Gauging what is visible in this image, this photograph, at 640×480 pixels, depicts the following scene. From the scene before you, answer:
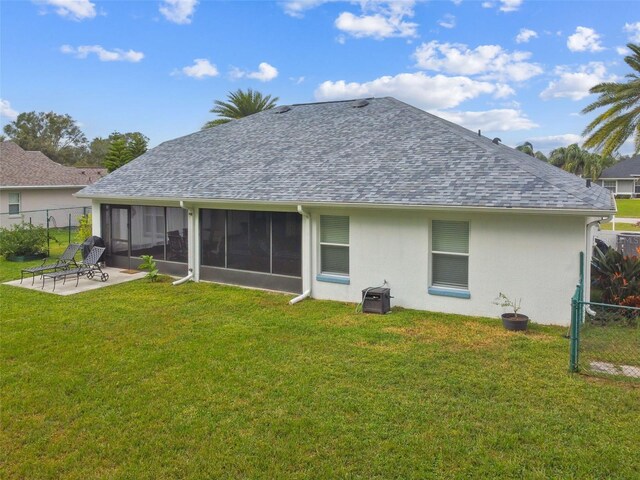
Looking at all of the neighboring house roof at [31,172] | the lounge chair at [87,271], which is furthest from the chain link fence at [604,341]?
the neighboring house roof at [31,172]

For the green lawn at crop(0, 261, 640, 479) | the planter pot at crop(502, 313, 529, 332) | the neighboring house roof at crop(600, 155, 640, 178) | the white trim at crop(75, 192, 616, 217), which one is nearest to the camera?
the green lawn at crop(0, 261, 640, 479)

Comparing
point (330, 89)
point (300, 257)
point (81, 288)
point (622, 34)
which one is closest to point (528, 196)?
point (300, 257)

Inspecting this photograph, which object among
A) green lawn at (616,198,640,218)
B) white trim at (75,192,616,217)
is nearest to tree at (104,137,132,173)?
white trim at (75,192,616,217)

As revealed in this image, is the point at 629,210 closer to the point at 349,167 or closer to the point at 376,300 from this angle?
the point at 349,167

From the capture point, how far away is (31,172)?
87.8 ft

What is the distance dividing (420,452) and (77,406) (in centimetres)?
406

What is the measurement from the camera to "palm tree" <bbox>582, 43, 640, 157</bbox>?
16250 millimetres

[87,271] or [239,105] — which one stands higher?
[239,105]

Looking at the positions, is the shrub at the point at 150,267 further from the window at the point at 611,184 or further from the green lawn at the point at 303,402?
the window at the point at 611,184

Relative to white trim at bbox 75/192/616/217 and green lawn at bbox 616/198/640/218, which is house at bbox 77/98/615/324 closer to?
white trim at bbox 75/192/616/217

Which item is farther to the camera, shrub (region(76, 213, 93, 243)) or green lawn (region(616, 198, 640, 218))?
green lawn (region(616, 198, 640, 218))

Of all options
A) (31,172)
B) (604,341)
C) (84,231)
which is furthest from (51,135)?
(604,341)

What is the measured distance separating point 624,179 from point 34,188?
2477 inches

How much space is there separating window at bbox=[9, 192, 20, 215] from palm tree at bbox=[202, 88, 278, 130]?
40.4 ft
